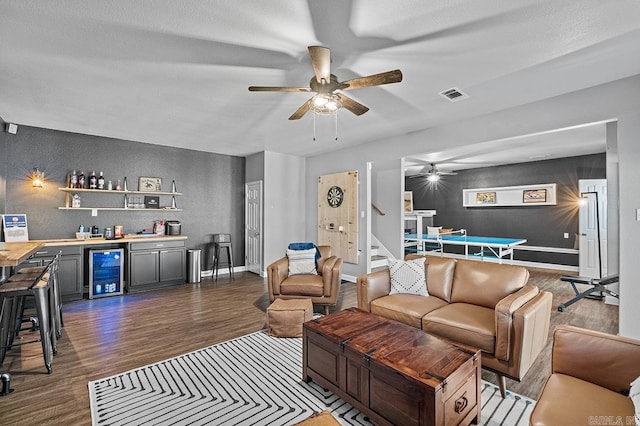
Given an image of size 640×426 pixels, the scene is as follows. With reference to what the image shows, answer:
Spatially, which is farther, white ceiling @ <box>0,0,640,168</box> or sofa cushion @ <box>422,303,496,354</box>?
sofa cushion @ <box>422,303,496,354</box>

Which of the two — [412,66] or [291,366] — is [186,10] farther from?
[291,366]

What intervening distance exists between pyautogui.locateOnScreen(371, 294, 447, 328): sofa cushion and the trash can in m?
4.10

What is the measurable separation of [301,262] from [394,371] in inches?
105

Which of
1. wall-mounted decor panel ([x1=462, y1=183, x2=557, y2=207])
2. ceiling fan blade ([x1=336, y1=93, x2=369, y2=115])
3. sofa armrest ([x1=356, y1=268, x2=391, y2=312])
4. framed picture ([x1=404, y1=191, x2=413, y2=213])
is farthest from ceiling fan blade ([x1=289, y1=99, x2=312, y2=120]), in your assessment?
framed picture ([x1=404, y1=191, x2=413, y2=213])

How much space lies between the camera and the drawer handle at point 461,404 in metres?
1.71

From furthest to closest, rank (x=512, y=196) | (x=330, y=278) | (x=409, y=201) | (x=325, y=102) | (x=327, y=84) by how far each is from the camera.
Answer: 1. (x=409, y=201)
2. (x=512, y=196)
3. (x=330, y=278)
4. (x=325, y=102)
5. (x=327, y=84)

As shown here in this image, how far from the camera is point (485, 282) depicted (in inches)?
114

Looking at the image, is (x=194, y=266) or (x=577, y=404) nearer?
(x=577, y=404)

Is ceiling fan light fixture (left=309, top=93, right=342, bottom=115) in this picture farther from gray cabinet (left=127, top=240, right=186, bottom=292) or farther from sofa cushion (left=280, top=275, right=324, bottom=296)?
gray cabinet (left=127, top=240, right=186, bottom=292)

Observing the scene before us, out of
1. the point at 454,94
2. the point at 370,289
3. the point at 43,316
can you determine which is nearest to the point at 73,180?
the point at 43,316

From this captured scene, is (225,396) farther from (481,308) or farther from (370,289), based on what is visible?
(481,308)

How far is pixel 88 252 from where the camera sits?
488 cm

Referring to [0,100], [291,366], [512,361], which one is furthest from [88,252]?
[512,361]

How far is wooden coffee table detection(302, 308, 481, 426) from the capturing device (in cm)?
162
